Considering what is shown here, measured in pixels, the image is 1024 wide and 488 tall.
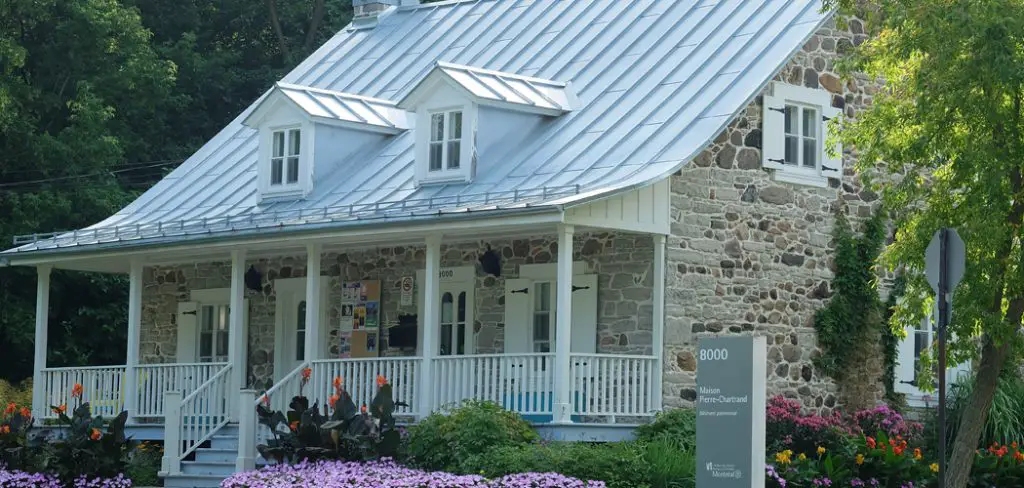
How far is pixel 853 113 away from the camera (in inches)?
889

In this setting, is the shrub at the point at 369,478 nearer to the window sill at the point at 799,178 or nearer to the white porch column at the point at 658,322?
the white porch column at the point at 658,322

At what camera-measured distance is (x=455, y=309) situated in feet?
75.8

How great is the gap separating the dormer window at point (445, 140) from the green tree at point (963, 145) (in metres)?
6.54

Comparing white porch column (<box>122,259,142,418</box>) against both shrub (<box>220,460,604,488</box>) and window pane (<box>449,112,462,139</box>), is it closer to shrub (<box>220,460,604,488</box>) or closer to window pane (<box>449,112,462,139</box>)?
shrub (<box>220,460,604,488</box>)

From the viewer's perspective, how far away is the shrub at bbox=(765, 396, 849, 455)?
20016 mm

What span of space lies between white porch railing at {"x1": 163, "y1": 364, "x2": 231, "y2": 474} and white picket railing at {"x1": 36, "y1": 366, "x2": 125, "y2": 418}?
156cm

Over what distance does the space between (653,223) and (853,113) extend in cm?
400

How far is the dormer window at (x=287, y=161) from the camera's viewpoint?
24344 millimetres

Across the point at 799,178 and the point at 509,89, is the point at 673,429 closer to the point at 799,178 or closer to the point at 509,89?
the point at 799,178

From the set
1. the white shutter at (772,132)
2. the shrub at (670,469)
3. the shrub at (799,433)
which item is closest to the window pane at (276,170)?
the white shutter at (772,132)

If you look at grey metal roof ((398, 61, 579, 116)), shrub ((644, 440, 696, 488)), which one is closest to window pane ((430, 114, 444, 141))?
grey metal roof ((398, 61, 579, 116))

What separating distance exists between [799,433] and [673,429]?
1.75m

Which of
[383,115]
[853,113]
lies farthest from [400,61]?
[853,113]

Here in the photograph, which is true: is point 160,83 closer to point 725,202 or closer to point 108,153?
point 108,153
